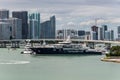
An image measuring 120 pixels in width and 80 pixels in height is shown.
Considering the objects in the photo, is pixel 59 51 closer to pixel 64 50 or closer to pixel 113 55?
pixel 64 50

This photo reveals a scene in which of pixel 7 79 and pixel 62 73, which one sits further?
pixel 62 73

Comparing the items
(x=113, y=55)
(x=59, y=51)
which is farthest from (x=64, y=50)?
(x=113, y=55)

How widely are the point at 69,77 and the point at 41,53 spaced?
4327cm

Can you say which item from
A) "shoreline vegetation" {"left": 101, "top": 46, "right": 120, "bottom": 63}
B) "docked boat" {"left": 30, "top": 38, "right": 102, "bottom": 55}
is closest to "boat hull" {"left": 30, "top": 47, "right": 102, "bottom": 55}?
"docked boat" {"left": 30, "top": 38, "right": 102, "bottom": 55}

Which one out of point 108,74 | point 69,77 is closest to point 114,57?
point 108,74

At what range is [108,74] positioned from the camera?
37469mm

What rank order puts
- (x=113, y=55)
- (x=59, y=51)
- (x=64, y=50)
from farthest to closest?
(x=64, y=50) → (x=59, y=51) → (x=113, y=55)

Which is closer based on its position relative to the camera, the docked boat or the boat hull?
the boat hull

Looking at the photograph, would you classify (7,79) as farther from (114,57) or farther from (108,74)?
(114,57)

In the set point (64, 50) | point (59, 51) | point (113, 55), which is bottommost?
point (59, 51)

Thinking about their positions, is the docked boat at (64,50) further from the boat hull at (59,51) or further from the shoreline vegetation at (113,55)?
the shoreline vegetation at (113,55)

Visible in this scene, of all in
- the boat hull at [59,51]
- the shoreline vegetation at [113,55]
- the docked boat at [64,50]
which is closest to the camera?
the shoreline vegetation at [113,55]

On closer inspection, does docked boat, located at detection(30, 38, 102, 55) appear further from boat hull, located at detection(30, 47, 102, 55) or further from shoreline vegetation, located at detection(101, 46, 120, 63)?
shoreline vegetation, located at detection(101, 46, 120, 63)

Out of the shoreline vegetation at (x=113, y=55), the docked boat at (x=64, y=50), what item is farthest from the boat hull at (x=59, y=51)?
the shoreline vegetation at (x=113, y=55)
